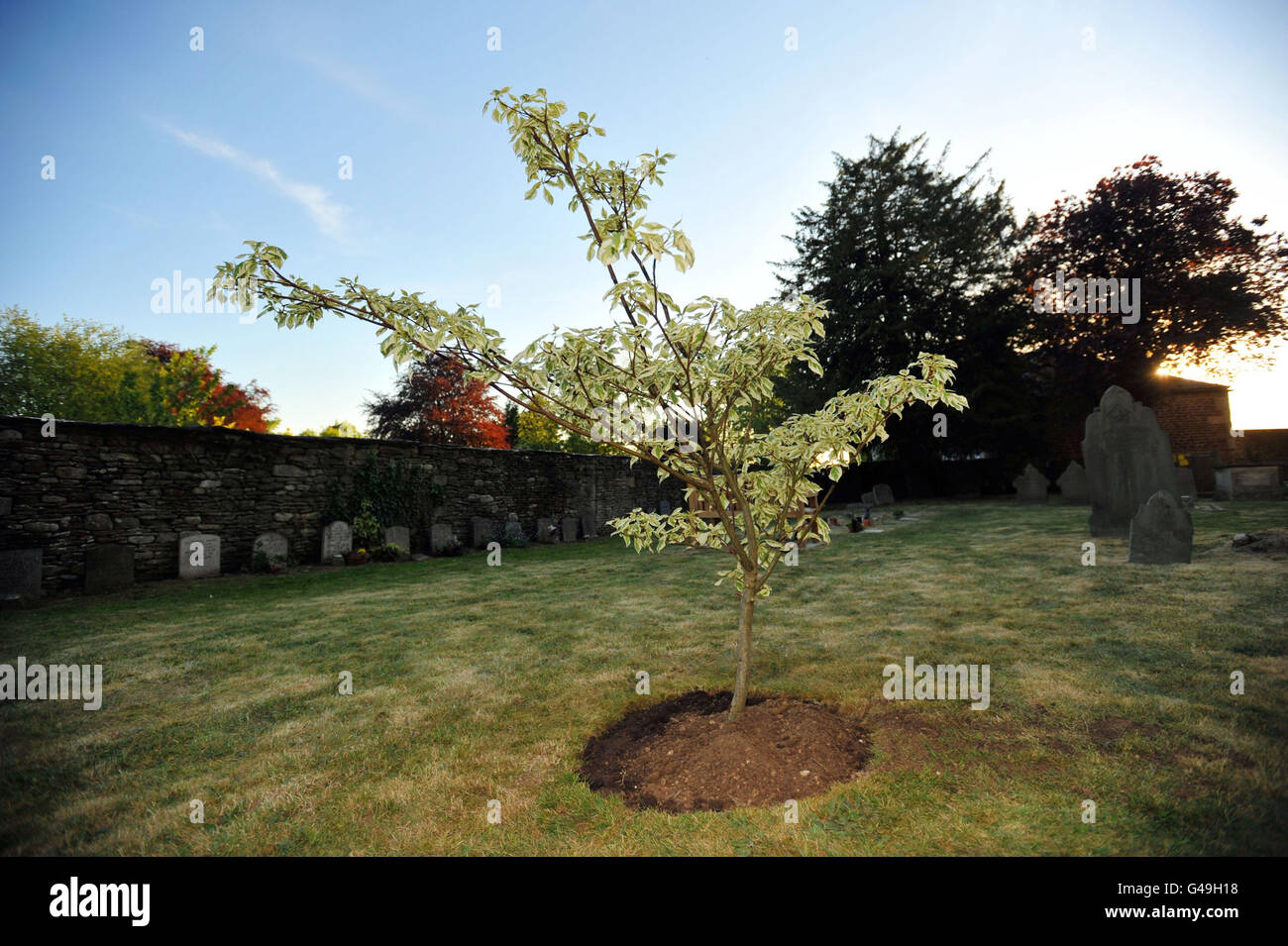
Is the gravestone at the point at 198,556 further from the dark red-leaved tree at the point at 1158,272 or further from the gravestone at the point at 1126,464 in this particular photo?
the dark red-leaved tree at the point at 1158,272

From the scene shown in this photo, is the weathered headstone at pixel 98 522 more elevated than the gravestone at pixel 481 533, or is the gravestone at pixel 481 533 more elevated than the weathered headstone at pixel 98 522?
the weathered headstone at pixel 98 522

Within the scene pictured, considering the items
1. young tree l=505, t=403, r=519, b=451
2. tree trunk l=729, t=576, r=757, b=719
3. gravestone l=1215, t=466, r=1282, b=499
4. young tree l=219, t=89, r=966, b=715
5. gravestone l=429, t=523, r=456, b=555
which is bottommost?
gravestone l=429, t=523, r=456, b=555

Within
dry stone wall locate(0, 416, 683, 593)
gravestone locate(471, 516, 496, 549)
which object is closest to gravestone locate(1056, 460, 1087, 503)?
gravestone locate(471, 516, 496, 549)

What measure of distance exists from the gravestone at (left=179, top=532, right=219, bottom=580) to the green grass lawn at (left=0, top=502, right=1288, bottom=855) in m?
1.91

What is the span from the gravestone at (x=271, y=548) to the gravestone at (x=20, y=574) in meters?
3.01

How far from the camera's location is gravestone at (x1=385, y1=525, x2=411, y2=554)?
42.6 feet

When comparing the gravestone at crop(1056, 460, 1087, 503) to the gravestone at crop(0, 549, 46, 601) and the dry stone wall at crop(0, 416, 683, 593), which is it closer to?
the dry stone wall at crop(0, 416, 683, 593)

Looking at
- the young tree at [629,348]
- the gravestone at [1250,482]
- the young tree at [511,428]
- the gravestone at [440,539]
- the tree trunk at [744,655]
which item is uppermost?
the young tree at [511,428]

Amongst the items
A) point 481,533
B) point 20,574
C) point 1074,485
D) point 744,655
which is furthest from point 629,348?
point 1074,485

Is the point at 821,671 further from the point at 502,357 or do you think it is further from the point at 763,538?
the point at 502,357

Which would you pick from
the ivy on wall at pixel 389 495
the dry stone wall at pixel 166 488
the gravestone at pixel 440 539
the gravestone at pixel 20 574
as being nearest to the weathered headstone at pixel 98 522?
the dry stone wall at pixel 166 488

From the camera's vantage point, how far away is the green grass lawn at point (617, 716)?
2531mm

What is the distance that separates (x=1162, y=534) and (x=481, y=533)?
14.1 m
